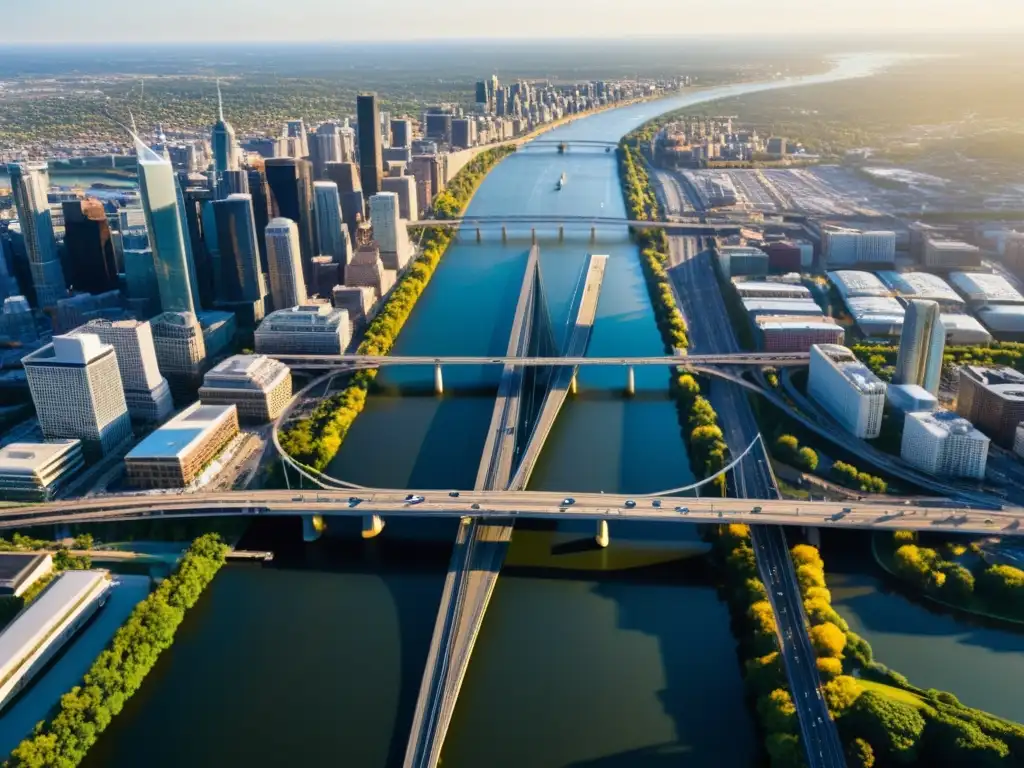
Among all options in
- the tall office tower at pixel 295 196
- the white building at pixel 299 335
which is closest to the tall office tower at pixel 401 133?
the tall office tower at pixel 295 196

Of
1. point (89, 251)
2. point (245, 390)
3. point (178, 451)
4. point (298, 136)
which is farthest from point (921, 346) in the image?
point (298, 136)

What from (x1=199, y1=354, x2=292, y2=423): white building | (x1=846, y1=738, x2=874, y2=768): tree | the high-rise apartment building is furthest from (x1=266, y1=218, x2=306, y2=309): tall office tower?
(x1=846, y1=738, x2=874, y2=768): tree

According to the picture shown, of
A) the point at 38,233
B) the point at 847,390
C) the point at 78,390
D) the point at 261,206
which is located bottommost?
the point at 847,390

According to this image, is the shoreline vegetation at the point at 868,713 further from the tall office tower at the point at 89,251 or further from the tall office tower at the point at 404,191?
the tall office tower at the point at 404,191

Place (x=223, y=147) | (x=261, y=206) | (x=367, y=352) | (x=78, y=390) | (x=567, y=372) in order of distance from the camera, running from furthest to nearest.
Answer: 1. (x=223, y=147)
2. (x=261, y=206)
3. (x=367, y=352)
4. (x=567, y=372)
5. (x=78, y=390)

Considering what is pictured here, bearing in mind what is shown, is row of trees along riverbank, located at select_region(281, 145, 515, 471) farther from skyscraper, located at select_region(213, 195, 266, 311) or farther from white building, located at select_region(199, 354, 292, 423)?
skyscraper, located at select_region(213, 195, 266, 311)

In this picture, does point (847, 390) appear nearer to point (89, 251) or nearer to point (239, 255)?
point (239, 255)

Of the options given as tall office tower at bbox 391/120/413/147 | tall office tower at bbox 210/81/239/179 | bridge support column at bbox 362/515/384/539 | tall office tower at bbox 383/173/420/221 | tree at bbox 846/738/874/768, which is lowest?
tree at bbox 846/738/874/768
